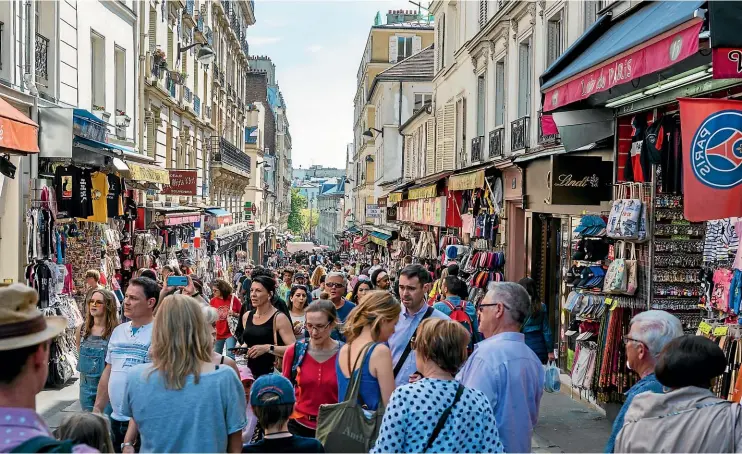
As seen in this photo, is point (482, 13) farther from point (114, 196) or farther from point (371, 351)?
point (371, 351)

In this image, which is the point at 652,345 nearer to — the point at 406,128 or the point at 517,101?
the point at 517,101

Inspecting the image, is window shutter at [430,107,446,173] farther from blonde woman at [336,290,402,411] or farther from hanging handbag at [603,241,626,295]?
blonde woman at [336,290,402,411]

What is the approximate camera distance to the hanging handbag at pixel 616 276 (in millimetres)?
8648

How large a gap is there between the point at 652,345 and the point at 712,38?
2.01 m

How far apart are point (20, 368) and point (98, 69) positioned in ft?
53.1

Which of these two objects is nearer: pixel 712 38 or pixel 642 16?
pixel 712 38

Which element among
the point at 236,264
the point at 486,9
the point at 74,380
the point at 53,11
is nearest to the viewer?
the point at 74,380

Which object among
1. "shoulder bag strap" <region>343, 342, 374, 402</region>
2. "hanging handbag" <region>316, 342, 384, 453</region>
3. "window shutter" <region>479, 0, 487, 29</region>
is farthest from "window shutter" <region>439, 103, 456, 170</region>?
"hanging handbag" <region>316, 342, 384, 453</region>

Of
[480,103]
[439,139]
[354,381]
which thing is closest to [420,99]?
[439,139]

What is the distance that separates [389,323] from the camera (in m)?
5.61

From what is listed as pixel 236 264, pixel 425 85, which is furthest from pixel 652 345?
pixel 425 85

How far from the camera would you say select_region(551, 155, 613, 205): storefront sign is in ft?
35.5

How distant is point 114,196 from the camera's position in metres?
15.2

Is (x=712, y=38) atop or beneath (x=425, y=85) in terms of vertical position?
beneath
